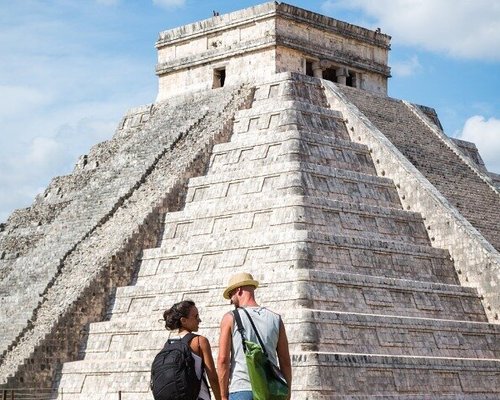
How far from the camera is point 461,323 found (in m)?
18.1

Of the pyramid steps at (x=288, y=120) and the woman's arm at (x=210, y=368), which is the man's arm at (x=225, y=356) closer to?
the woman's arm at (x=210, y=368)

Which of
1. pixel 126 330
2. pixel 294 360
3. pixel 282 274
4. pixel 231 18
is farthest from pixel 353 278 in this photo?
pixel 231 18

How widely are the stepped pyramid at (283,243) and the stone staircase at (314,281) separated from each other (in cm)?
3

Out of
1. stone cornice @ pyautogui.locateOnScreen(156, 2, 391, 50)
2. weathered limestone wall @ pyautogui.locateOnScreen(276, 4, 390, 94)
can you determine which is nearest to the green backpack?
weathered limestone wall @ pyautogui.locateOnScreen(276, 4, 390, 94)

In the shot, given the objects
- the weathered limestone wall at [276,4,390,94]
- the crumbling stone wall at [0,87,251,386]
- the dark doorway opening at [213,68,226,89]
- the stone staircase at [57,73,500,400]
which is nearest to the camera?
the stone staircase at [57,73,500,400]

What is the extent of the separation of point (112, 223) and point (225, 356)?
46.5ft

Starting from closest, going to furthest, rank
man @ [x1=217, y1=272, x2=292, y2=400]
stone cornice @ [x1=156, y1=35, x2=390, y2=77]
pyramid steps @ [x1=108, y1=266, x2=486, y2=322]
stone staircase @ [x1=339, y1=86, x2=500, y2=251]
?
man @ [x1=217, y1=272, x2=292, y2=400], pyramid steps @ [x1=108, y1=266, x2=486, y2=322], stone staircase @ [x1=339, y1=86, x2=500, y2=251], stone cornice @ [x1=156, y1=35, x2=390, y2=77]

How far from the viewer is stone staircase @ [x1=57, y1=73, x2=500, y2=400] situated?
1628 cm

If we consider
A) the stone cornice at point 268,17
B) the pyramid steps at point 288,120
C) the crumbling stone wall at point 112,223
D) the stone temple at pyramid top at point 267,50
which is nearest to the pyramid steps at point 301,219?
the crumbling stone wall at point 112,223

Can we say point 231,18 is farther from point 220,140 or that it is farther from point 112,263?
point 112,263

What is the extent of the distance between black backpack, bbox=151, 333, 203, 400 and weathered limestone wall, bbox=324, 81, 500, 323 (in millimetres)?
12517

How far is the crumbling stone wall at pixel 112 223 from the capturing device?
Result: 18.8 meters

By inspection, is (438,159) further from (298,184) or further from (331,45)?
(298,184)

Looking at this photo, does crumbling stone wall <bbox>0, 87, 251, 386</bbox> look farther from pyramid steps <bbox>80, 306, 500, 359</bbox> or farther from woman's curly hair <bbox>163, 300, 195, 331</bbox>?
woman's curly hair <bbox>163, 300, 195, 331</bbox>
